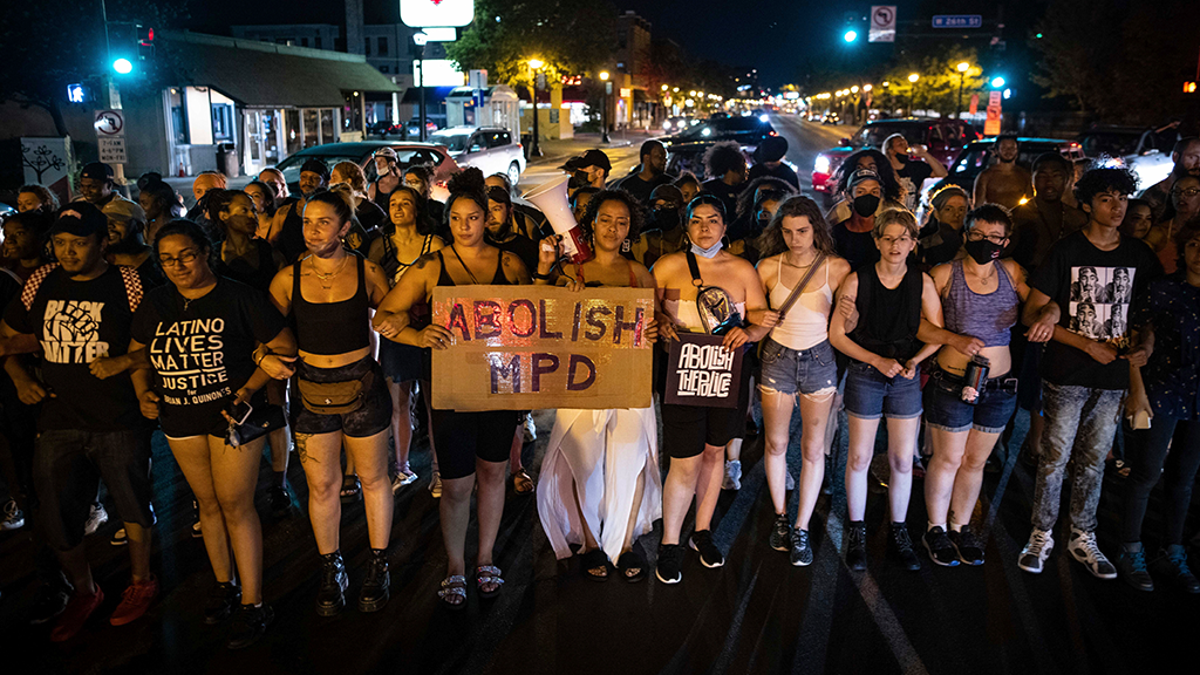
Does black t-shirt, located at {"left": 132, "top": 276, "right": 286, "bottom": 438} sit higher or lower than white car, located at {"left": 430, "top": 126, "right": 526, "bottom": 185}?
lower

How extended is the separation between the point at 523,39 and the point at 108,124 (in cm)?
2893

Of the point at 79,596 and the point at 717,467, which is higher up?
the point at 717,467

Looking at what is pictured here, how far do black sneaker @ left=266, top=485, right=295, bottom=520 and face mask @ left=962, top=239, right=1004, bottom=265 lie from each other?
420 centimetres

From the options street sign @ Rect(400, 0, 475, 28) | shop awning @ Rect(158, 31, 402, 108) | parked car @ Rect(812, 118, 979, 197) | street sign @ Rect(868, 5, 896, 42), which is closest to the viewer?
parked car @ Rect(812, 118, 979, 197)

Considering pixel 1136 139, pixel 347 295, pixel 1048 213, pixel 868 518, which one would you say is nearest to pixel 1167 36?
pixel 1136 139

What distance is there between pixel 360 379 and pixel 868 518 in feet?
10.4

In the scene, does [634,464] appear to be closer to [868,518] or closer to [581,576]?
[581,576]

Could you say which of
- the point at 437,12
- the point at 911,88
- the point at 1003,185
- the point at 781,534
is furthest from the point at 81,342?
the point at 911,88

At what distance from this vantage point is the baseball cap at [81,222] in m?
3.86

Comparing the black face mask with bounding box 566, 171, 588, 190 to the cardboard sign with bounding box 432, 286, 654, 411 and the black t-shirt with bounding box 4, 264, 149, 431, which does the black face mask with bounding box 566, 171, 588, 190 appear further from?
the black t-shirt with bounding box 4, 264, 149, 431

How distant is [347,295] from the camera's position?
4.06 m

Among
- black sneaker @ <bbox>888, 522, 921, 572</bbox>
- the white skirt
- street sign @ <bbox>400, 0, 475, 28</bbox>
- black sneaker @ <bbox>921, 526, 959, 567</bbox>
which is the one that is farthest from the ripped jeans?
street sign @ <bbox>400, 0, 475, 28</bbox>

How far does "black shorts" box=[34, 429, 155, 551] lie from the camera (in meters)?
4.00

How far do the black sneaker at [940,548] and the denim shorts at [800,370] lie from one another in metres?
1.03
